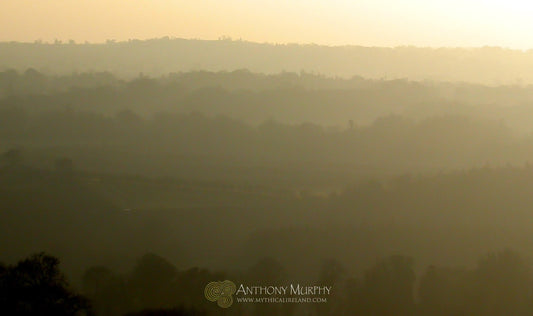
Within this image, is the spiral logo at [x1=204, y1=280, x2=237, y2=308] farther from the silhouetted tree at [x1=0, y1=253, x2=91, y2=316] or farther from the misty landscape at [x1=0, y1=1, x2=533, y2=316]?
the silhouetted tree at [x1=0, y1=253, x2=91, y2=316]

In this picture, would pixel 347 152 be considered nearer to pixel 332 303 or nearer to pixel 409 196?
pixel 409 196

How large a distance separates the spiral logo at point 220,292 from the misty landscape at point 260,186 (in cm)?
27

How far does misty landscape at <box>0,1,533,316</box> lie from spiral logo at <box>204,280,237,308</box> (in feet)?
0.89

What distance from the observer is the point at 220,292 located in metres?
29.1

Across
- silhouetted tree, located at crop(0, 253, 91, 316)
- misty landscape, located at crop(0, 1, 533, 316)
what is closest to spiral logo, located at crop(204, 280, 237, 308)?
misty landscape, located at crop(0, 1, 533, 316)

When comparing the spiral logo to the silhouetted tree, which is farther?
the spiral logo

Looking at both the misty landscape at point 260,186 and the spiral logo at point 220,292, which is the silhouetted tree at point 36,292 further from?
the spiral logo at point 220,292

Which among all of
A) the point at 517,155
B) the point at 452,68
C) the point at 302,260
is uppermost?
the point at 452,68

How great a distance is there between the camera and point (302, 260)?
42094mm

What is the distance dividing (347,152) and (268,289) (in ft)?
154

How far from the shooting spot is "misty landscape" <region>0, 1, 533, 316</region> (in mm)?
32406

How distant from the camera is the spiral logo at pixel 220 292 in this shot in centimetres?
2764

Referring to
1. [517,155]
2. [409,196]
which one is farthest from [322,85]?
[409,196]

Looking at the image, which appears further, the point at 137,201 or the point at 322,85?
the point at 322,85
